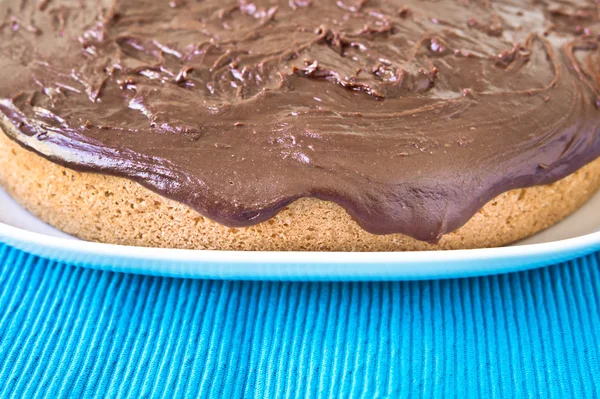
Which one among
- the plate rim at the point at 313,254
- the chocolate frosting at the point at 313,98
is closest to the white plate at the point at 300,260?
the plate rim at the point at 313,254

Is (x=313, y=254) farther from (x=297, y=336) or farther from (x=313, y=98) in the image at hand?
(x=313, y=98)

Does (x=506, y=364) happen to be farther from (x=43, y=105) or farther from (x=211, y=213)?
(x=43, y=105)

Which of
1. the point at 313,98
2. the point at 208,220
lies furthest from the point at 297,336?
the point at 313,98

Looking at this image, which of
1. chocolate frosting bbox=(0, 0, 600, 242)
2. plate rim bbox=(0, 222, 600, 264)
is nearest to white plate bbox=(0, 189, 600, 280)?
plate rim bbox=(0, 222, 600, 264)

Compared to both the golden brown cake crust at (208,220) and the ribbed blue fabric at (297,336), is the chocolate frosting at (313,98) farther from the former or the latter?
the ribbed blue fabric at (297,336)

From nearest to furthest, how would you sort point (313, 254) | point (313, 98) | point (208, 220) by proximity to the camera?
point (313, 254)
point (208, 220)
point (313, 98)

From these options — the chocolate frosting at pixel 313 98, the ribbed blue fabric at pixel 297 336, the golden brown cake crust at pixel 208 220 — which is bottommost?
the ribbed blue fabric at pixel 297 336
